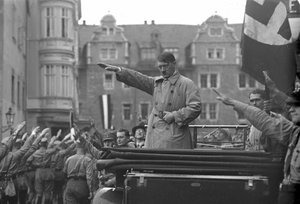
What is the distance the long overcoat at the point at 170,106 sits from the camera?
789cm

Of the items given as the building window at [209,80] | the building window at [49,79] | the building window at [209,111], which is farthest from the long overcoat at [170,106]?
the building window at [209,80]

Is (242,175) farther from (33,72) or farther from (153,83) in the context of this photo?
(33,72)

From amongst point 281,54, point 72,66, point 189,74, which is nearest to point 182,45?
point 189,74

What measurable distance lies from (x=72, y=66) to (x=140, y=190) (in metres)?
43.0

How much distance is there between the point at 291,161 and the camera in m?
6.18

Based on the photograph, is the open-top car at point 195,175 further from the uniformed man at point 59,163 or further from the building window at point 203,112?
the building window at point 203,112

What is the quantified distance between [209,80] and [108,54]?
9.34m

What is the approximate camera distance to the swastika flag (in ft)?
26.5

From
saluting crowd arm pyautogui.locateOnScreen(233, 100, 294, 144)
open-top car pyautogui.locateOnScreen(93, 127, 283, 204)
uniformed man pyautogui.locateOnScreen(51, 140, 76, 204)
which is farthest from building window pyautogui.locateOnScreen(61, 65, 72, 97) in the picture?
saluting crowd arm pyautogui.locateOnScreen(233, 100, 294, 144)

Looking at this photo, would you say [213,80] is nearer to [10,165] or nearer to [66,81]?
[66,81]

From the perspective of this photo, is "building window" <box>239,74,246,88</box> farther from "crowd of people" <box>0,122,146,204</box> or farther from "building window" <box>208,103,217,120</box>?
"crowd of people" <box>0,122,146,204</box>

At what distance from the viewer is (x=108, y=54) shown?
69.8 m

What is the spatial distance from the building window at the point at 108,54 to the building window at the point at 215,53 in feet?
27.2

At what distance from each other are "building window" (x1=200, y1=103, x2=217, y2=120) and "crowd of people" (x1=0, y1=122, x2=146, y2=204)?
50.8 meters
